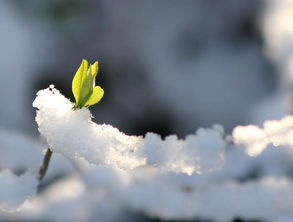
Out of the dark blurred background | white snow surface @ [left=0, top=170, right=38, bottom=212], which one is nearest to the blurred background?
the dark blurred background

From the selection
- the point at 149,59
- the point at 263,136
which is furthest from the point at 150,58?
the point at 263,136

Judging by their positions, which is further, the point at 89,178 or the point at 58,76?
the point at 58,76

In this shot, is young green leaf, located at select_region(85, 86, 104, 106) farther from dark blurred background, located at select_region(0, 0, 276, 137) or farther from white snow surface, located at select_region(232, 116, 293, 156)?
dark blurred background, located at select_region(0, 0, 276, 137)

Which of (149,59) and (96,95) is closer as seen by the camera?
(96,95)

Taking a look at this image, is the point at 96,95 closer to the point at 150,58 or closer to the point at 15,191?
the point at 15,191

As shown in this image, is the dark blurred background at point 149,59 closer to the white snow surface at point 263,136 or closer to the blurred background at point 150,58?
the blurred background at point 150,58

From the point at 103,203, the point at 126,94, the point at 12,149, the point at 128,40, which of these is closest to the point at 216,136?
the point at 103,203

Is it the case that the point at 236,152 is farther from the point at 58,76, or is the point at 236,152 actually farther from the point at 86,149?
the point at 58,76
